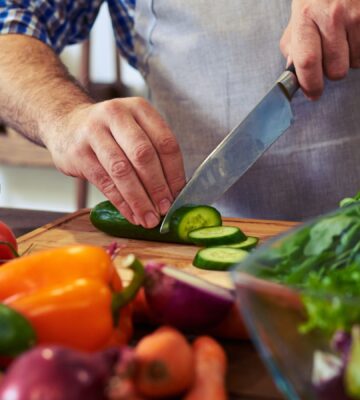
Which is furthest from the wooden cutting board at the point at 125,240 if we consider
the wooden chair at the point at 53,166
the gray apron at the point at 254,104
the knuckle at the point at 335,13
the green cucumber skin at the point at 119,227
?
the wooden chair at the point at 53,166

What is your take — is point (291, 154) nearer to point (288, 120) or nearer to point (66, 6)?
point (288, 120)

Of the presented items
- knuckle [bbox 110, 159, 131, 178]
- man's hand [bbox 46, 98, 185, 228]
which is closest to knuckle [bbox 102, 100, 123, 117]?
man's hand [bbox 46, 98, 185, 228]

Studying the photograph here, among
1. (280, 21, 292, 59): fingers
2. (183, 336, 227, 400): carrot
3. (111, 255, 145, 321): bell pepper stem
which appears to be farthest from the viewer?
(280, 21, 292, 59): fingers

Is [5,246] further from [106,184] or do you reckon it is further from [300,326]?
[300,326]

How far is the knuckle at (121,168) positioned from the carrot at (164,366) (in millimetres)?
792

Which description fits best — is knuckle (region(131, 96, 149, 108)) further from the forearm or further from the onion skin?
the onion skin

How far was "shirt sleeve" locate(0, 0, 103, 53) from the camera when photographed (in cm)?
215

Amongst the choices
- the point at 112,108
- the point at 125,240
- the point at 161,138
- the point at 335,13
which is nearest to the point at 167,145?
the point at 161,138

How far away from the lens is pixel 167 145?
171 cm

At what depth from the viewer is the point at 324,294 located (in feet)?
2.76

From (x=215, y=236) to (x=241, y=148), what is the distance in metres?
0.21

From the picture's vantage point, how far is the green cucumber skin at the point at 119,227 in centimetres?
177

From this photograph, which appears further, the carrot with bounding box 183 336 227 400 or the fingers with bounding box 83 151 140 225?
the fingers with bounding box 83 151 140 225

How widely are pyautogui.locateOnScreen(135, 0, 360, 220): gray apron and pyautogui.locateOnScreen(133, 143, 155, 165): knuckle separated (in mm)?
491
